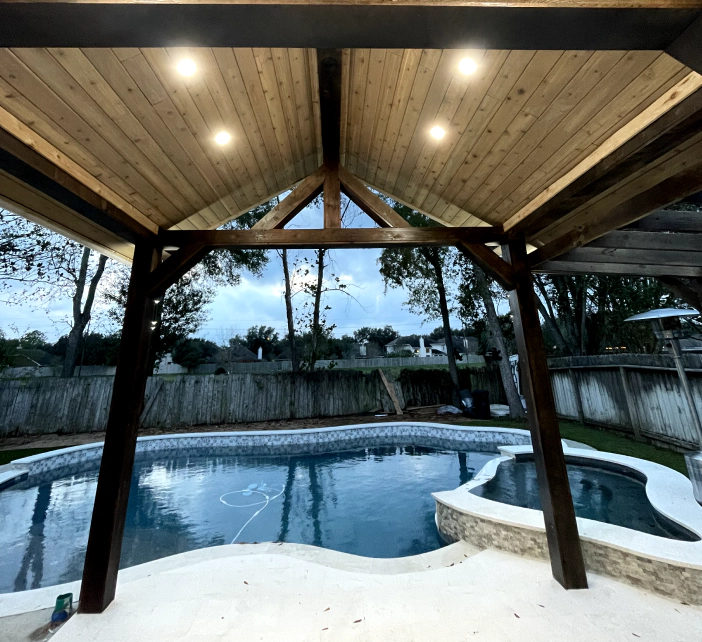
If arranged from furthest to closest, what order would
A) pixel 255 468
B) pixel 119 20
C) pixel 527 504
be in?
pixel 255 468
pixel 527 504
pixel 119 20

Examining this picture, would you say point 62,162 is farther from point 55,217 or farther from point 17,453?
point 17,453

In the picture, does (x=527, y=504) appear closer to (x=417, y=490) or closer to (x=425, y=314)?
(x=417, y=490)

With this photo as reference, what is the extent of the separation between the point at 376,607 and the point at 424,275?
1039cm

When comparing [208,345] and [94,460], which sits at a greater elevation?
[208,345]

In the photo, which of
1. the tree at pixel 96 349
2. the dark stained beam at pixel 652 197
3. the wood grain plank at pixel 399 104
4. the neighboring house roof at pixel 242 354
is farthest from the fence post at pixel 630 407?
the neighboring house roof at pixel 242 354

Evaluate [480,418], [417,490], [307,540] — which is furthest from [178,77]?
[480,418]

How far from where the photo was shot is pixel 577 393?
7.52 m

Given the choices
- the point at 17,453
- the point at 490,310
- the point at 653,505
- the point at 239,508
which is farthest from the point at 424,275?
the point at 17,453

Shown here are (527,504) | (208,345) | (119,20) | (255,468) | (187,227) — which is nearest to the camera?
(119,20)

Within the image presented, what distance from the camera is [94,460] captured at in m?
7.05

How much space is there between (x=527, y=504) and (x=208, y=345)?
22.9 meters

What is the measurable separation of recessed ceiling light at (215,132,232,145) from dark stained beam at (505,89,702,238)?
2.18m

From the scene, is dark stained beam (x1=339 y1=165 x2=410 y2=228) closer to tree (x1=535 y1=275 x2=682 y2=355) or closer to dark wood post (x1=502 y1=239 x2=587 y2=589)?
dark wood post (x1=502 y1=239 x2=587 y2=589)

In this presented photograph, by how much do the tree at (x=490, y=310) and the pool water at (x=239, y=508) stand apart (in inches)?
96.9
